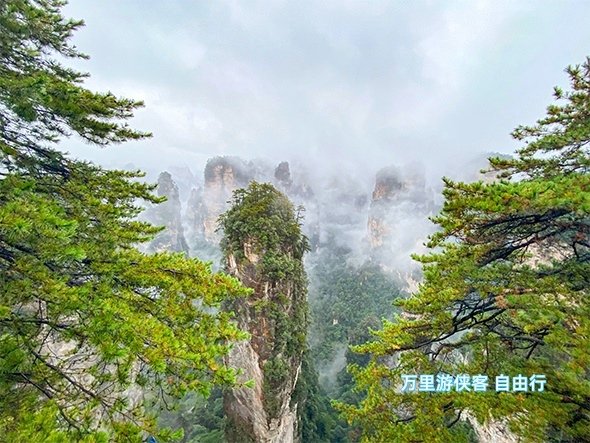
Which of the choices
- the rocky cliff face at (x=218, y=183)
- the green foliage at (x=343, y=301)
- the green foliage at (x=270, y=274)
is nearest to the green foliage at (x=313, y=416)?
the green foliage at (x=270, y=274)

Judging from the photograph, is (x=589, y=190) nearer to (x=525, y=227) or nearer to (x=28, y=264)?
(x=525, y=227)

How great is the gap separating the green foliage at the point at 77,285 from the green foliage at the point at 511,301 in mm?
2904

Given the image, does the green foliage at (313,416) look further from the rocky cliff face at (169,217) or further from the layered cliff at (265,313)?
the rocky cliff face at (169,217)

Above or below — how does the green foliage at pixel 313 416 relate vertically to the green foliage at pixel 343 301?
below

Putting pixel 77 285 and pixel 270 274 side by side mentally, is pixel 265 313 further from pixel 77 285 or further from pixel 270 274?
pixel 77 285

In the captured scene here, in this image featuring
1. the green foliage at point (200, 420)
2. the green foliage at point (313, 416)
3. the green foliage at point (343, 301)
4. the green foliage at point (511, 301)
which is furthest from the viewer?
the green foliage at point (343, 301)

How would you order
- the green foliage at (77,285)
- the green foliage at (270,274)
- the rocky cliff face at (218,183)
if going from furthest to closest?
the rocky cliff face at (218,183), the green foliage at (270,274), the green foliage at (77,285)

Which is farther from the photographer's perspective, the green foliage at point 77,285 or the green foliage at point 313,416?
the green foliage at point 313,416

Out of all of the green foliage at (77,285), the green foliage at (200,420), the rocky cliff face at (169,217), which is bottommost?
the green foliage at (200,420)

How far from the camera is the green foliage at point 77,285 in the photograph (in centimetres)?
278

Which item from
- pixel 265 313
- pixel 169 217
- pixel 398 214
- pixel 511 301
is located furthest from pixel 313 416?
pixel 169 217

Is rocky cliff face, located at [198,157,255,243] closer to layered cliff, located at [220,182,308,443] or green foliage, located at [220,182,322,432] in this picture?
green foliage, located at [220,182,322,432]

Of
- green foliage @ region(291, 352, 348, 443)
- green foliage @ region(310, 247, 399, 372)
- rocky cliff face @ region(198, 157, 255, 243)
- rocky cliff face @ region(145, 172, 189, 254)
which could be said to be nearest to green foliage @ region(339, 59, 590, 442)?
green foliage @ region(291, 352, 348, 443)

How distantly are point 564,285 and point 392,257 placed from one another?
70539 mm
